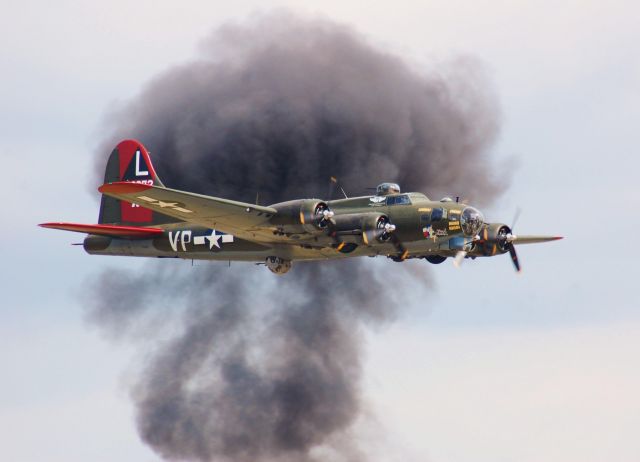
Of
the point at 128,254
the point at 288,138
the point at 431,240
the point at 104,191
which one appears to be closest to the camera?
the point at 104,191

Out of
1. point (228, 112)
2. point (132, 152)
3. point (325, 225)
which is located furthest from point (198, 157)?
point (325, 225)

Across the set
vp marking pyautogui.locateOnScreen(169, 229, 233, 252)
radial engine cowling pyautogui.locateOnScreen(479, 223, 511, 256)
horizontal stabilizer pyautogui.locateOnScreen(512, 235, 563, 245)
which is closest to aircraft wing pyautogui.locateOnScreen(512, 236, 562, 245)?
horizontal stabilizer pyautogui.locateOnScreen(512, 235, 563, 245)

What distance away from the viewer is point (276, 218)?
196ft

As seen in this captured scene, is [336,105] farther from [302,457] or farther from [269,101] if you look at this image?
[302,457]

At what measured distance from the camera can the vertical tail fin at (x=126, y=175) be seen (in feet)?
223

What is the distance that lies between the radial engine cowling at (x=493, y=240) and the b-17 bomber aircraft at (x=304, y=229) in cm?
4

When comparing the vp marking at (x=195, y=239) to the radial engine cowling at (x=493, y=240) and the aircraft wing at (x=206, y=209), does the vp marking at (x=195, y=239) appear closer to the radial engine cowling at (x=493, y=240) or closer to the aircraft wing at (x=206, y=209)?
the aircraft wing at (x=206, y=209)

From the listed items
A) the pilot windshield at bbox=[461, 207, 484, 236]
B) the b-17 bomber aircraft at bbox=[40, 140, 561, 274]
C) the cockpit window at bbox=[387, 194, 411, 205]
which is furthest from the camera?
the cockpit window at bbox=[387, 194, 411, 205]

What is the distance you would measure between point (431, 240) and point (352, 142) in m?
18.8

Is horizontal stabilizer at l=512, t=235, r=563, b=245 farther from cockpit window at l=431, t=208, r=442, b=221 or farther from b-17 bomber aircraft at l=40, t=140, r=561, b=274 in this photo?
cockpit window at l=431, t=208, r=442, b=221

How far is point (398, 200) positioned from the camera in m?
61.2

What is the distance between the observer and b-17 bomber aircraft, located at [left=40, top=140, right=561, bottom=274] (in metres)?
59.5

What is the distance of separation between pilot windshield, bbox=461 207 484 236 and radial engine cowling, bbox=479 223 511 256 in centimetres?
376

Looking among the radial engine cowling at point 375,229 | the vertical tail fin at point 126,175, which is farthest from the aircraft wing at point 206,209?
the vertical tail fin at point 126,175
